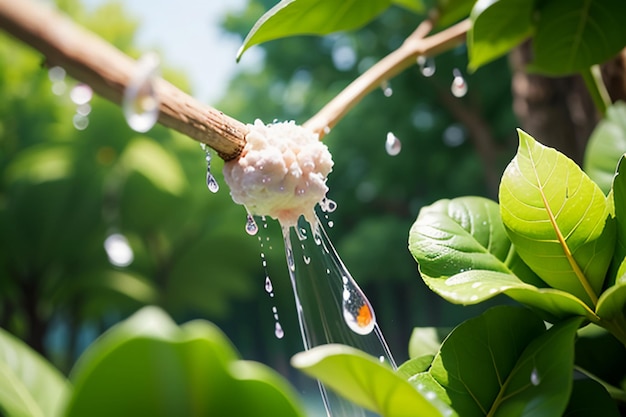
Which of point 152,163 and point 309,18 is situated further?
point 152,163

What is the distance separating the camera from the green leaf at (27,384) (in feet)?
0.47

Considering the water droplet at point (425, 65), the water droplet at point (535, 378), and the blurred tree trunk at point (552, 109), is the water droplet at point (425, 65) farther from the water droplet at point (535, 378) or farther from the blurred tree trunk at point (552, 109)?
the blurred tree trunk at point (552, 109)

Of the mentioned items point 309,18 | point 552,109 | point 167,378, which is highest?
point 552,109

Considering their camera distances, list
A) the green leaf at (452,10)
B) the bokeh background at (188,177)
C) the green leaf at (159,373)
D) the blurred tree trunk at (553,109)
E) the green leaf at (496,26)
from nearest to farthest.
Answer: the green leaf at (159,373) → the green leaf at (496,26) → the green leaf at (452,10) → the blurred tree trunk at (553,109) → the bokeh background at (188,177)

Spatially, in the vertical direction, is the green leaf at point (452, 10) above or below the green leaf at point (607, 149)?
above

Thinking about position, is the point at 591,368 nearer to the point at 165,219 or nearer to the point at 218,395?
the point at 218,395

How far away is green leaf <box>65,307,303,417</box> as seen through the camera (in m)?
0.12

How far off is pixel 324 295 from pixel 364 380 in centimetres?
Answer: 16

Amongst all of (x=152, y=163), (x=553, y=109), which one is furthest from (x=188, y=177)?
(x=553, y=109)

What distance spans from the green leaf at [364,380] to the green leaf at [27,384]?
6cm

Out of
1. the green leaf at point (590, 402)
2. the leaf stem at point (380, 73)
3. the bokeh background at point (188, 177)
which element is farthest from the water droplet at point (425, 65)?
the bokeh background at point (188, 177)

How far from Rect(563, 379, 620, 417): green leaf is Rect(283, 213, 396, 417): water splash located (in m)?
0.09

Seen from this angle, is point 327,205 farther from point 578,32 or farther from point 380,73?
point 578,32

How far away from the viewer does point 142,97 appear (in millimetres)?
164
